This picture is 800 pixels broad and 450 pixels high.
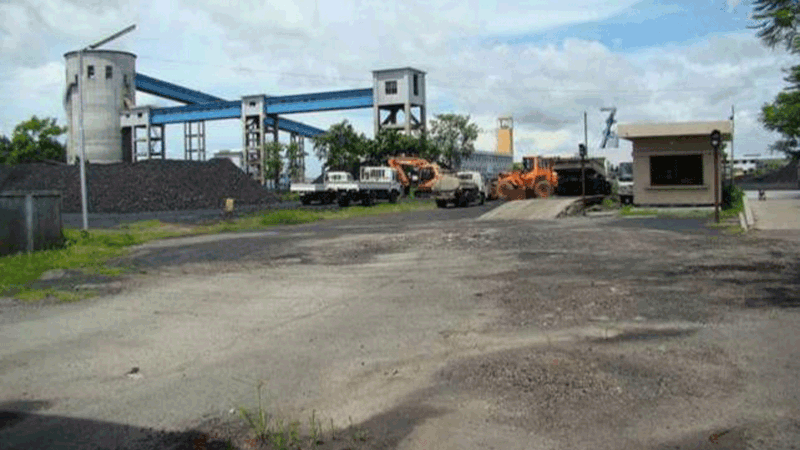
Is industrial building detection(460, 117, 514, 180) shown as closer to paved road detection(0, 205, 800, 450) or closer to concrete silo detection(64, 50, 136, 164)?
concrete silo detection(64, 50, 136, 164)

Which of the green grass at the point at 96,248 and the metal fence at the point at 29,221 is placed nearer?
the green grass at the point at 96,248

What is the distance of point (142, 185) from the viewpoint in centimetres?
5019

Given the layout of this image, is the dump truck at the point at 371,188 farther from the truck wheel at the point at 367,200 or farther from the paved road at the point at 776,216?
the paved road at the point at 776,216

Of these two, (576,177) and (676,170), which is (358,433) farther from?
(576,177)

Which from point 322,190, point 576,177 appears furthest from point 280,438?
point 322,190

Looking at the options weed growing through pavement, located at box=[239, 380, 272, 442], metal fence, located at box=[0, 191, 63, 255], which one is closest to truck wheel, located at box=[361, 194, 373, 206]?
metal fence, located at box=[0, 191, 63, 255]

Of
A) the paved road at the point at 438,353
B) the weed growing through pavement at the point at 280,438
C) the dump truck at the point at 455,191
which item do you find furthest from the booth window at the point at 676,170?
A: the weed growing through pavement at the point at 280,438

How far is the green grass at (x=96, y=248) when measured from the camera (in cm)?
1517

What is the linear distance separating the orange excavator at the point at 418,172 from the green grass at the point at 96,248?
10485 mm

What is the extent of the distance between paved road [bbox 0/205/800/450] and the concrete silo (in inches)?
3242

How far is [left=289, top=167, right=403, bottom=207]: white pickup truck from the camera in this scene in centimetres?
4856

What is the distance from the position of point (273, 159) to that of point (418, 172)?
126 ft

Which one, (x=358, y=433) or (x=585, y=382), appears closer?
(x=358, y=433)

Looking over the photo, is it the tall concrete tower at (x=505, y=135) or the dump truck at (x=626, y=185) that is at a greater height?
the tall concrete tower at (x=505, y=135)
